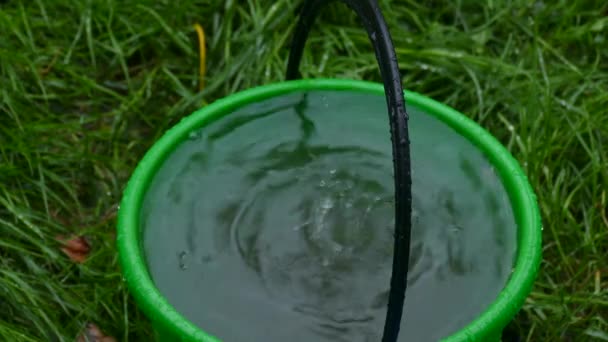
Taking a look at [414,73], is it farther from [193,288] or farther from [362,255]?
[193,288]

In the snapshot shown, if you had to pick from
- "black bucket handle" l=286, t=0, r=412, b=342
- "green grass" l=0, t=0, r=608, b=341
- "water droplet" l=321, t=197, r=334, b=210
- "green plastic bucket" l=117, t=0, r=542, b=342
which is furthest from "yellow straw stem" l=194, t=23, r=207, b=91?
"black bucket handle" l=286, t=0, r=412, b=342

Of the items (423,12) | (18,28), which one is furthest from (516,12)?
(18,28)

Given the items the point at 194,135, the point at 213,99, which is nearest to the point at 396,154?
the point at 194,135

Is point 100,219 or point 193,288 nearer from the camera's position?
point 193,288

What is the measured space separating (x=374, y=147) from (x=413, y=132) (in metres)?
0.09

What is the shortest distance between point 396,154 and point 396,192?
0.05 metres

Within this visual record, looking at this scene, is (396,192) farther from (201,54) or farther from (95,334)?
(201,54)

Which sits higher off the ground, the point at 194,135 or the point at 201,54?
the point at 194,135

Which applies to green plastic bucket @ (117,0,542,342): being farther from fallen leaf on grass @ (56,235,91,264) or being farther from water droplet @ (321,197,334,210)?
fallen leaf on grass @ (56,235,91,264)

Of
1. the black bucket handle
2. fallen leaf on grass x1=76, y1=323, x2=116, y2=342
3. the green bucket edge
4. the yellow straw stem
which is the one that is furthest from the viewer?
the yellow straw stem

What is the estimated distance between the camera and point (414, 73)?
90.6 inches

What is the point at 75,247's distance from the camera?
6.38 ft

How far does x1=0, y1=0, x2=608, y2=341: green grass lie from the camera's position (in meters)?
1.83

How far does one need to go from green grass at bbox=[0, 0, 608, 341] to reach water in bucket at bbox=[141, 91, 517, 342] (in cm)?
33
